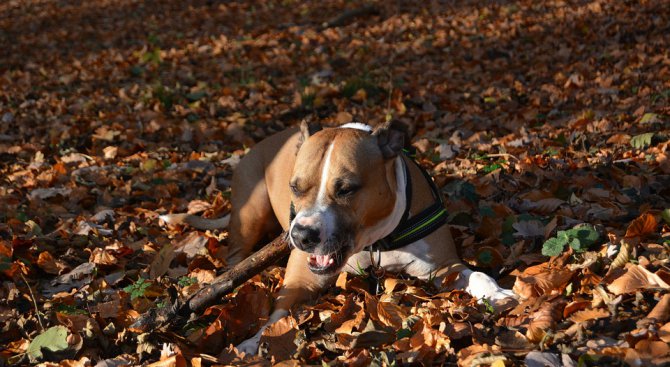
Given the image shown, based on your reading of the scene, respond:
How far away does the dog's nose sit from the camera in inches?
129

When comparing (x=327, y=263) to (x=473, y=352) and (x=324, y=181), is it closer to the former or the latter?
(x=324, y=181)

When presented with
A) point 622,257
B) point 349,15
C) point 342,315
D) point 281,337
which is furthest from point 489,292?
point 349,15

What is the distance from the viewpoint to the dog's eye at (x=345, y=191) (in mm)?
3514

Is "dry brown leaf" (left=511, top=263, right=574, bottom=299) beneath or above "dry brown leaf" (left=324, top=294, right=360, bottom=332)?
above

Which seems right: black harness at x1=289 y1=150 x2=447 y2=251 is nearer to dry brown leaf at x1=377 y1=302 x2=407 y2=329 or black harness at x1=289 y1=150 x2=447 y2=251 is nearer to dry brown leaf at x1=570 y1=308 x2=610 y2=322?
dry brown leaf at x1=377 y1=302 x2=407 y2=329

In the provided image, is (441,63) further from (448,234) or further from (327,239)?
(327,239)

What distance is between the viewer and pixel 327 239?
3.32m

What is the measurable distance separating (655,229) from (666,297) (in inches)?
44.1

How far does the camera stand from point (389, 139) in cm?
384

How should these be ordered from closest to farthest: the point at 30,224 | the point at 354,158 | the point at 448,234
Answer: the point at 354,158 → the point at 448,234 → the point at 30,224

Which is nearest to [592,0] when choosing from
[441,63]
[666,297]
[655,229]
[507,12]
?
[507,12]

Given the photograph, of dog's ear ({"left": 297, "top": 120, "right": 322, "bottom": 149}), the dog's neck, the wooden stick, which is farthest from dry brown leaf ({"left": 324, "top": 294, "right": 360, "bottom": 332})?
dog's ear ({"left": 297, "top": 120, "right": 322, "bottom": 149})

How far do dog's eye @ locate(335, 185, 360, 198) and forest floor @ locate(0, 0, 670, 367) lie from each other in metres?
0.59

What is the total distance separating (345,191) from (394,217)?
0.45 metres
